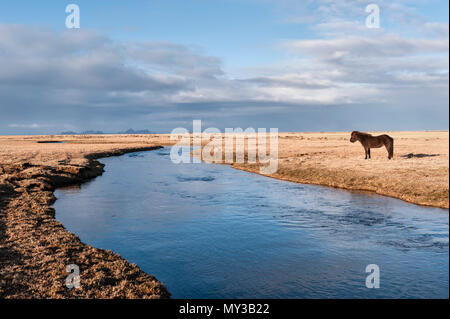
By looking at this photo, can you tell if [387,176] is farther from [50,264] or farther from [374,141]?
[50,264]

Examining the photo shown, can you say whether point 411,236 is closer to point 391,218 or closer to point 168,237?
point 391,218

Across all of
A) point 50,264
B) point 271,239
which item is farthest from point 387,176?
point 50,264

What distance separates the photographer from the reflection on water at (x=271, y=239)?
1162 centimetres

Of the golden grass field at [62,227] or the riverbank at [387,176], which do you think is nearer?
the golden grass field at [62,227]

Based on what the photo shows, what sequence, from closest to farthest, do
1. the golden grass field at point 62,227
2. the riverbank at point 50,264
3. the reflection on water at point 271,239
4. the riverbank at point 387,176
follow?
the riverbank at point 50,264 → the golden grass field at point 62,227 → the reflection on water at point 271,239 → the riverbank at point 387,176

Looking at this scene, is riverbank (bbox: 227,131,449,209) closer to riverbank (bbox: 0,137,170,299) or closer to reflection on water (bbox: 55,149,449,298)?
reflection on water (bbox: 55,149,449,298)

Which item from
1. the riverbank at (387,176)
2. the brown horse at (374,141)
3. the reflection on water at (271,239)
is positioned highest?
the brown horse at (374,141)

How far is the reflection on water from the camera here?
1162cm

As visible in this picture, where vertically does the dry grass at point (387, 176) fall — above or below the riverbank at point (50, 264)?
above

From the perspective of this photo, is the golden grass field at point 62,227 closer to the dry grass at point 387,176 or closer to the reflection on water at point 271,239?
the dry grass at point 387,176

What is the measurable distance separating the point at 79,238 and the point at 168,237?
4.47 metres

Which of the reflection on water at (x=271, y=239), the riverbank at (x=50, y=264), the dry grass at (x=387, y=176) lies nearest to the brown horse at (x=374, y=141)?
the dry grass at (x=387, y=176)

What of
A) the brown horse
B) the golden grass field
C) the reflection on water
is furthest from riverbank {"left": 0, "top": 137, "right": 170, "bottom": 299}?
the brown horse

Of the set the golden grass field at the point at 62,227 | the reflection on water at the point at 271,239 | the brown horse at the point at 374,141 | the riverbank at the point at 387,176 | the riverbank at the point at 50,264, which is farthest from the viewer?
the brown horse at the point at 374,141
